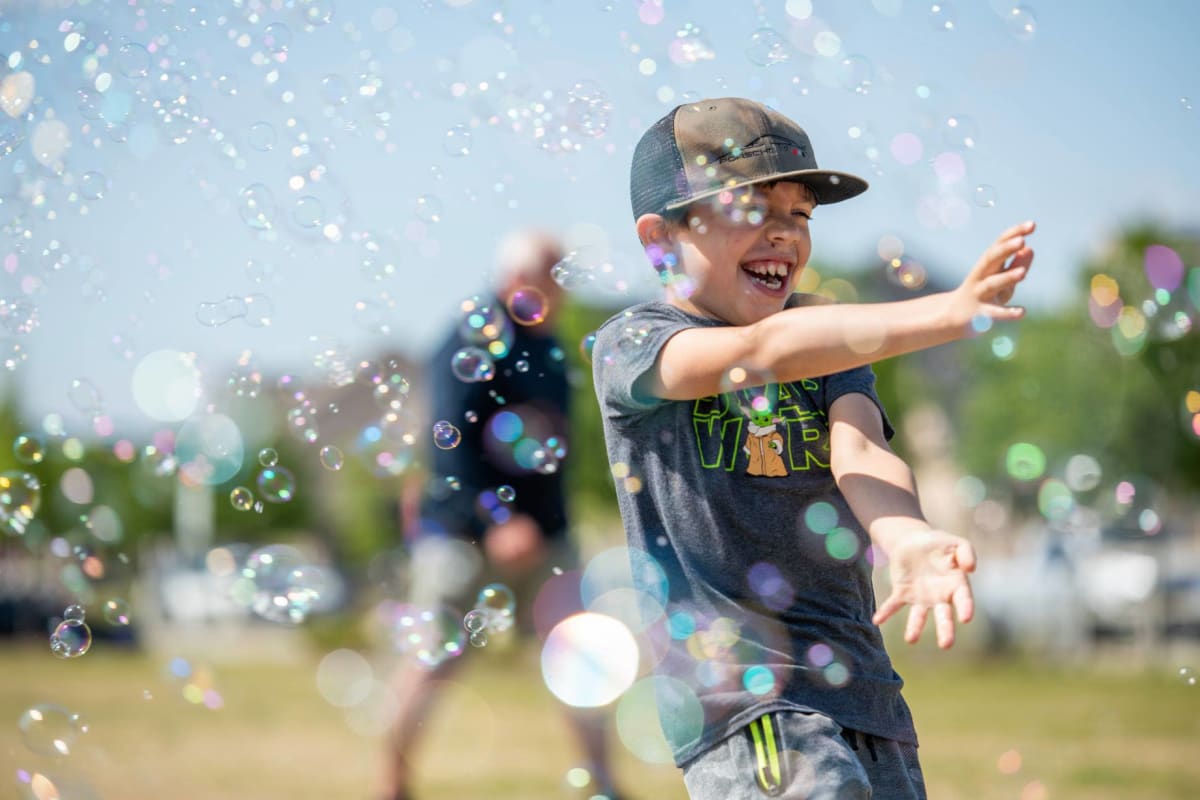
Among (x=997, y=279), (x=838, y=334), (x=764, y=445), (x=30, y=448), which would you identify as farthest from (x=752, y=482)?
(x=30, y=448)

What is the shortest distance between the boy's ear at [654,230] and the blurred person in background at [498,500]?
155 cm

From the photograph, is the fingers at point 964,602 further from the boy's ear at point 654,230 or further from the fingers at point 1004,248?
the boy's ear at point 654,230

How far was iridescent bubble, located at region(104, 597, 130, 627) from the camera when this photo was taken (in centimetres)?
330

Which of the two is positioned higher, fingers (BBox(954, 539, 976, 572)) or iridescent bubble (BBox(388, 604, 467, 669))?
fingers (BBox(954, 539, 976, 572))

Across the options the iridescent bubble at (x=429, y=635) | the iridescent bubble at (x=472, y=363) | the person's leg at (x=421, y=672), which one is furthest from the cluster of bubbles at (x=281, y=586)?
the iridescent bubble at (x=472, y=363)

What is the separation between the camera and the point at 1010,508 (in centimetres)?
1888

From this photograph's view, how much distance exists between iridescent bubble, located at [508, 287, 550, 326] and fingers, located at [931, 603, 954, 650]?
1.98 m

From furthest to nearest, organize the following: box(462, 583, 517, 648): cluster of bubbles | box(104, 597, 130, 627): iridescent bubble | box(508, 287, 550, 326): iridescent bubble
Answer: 1. box(508, 287, 550, 326): iridescent bubble
2. box(104, 597, 130, 627): iridescent bubble
3. box(462, 583, 517, 648): cluster of bubbles

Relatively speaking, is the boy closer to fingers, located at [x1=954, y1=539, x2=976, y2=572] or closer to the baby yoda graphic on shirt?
the baby yoda graphic on shirt

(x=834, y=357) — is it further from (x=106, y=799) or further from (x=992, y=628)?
(x=992, y=628)

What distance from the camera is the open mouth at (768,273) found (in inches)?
83.7

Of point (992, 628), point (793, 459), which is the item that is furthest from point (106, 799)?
point (992, 628)

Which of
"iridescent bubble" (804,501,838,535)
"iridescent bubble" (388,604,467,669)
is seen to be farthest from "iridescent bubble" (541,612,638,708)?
"iridescent bubble" (804,501,838,535)

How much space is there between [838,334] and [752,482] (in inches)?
14.5
